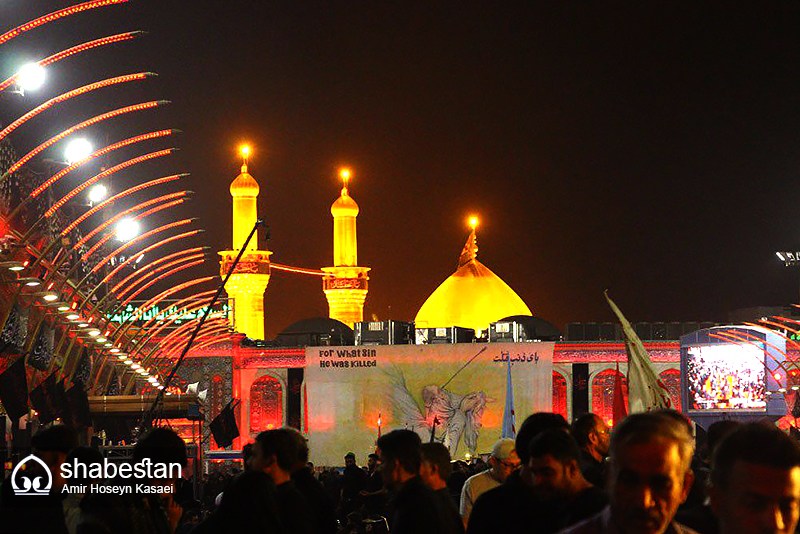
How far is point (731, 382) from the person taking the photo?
5284 cm

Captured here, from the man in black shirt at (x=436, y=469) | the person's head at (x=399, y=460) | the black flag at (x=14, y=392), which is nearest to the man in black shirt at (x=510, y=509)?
the person's head at (x=399, y=460)

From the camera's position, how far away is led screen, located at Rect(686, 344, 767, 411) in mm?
52688

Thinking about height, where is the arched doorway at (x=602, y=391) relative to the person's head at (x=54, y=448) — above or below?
below

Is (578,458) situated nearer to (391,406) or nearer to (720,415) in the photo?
(391,406)

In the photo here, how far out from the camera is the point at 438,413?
49.7 metres

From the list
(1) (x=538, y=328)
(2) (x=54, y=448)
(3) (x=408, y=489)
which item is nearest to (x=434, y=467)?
(3) (x=408, y=489)

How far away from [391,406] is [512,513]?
43107 millimetres

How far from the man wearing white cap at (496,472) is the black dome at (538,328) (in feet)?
167

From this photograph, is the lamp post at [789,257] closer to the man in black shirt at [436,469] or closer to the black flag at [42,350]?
the black flag at [42,350]

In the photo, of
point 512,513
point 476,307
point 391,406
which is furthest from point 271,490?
point 476,307

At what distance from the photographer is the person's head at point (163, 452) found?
6707 millimetres

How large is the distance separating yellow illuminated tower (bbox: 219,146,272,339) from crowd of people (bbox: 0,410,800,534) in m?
52.1

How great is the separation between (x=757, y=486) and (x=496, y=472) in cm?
588

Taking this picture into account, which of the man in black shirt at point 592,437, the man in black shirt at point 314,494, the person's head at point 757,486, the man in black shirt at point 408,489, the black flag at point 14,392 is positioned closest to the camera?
the person's head at point 757,486
